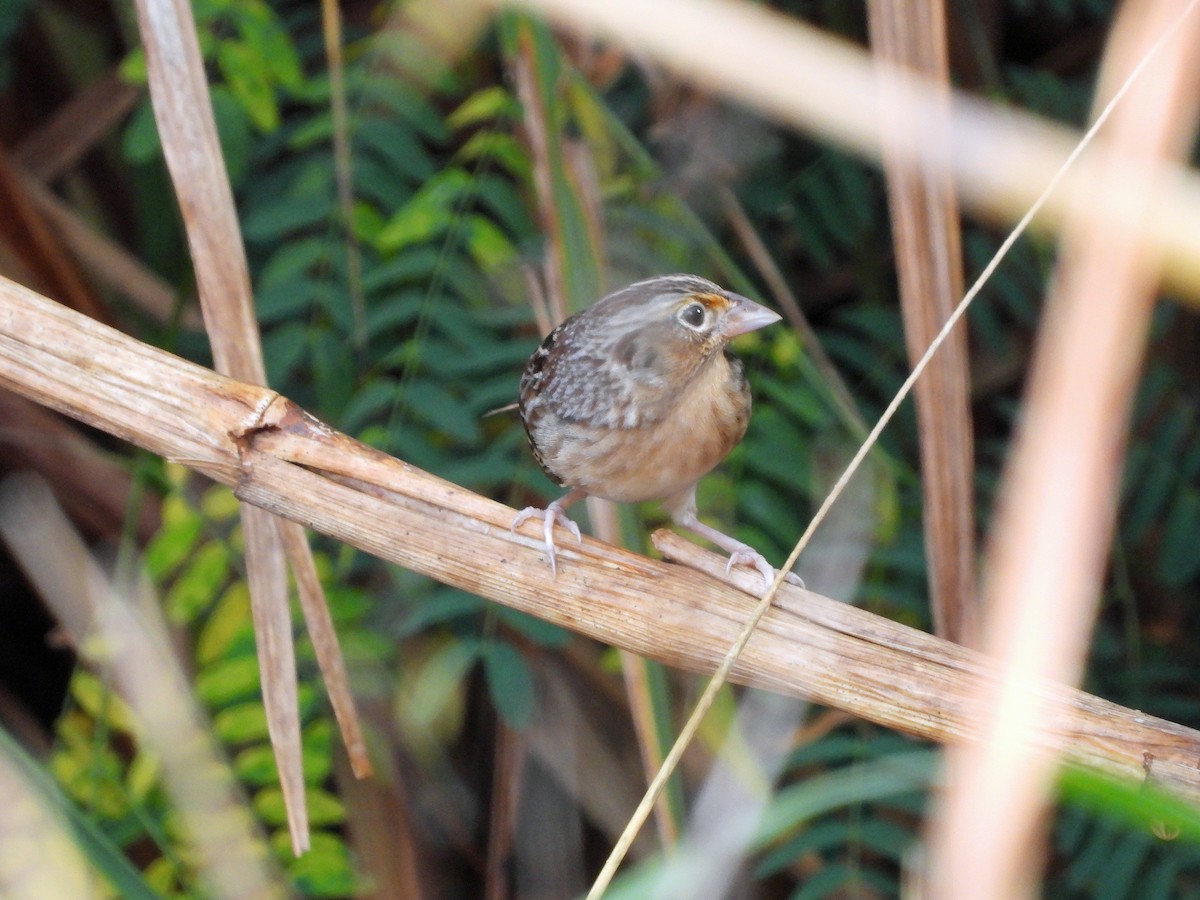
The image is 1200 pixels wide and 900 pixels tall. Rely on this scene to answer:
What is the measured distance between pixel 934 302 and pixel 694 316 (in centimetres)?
59

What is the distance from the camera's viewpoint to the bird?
8.82 feet

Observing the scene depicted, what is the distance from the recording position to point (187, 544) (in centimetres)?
288

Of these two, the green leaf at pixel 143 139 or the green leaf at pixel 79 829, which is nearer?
the green leaf at pixel 79 829

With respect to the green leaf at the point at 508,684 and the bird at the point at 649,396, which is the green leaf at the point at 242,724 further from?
the bird at the point at 649,396

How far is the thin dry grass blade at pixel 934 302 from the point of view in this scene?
229cm

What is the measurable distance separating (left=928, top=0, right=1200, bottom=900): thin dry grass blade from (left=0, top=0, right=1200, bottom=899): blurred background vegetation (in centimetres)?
102

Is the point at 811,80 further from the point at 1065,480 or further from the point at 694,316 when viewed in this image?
the point at 694,316

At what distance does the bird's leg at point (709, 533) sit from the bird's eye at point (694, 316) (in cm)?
41

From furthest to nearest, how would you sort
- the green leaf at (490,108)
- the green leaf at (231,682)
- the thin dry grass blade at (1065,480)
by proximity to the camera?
the green leaf at (490,108), the green leaf at (231,682), the thin dry grass blade at (1065,480)

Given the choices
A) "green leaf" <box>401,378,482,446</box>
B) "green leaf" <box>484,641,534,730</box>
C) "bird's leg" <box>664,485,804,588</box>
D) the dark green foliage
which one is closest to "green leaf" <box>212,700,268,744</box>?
the dark green foliage

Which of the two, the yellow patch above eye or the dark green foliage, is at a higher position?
the yellow patch above eye

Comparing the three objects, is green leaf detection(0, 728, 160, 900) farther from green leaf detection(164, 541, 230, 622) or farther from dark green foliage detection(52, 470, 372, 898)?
green leaf detection(164, 541, 230, 622)

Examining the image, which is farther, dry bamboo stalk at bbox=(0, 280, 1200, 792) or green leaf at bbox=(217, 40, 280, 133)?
green leaf at bbox=(217, 40, 280, 133)

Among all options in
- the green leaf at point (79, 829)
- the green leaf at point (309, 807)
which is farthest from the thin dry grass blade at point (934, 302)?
the green leaf at point (79, 829)
